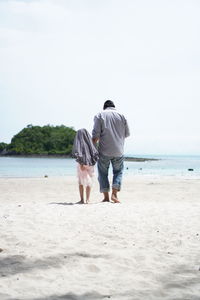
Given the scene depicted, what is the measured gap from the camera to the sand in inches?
156

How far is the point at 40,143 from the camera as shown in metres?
140

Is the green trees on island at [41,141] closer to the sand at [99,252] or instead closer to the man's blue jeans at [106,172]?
the man's blue jeans at [106,172]

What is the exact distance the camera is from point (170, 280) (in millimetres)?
4262

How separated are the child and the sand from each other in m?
1.27

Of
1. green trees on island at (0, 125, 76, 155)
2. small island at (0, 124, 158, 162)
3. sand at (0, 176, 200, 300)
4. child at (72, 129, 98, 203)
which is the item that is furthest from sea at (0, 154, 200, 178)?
green trees on island at (0, 125, 76, 155)

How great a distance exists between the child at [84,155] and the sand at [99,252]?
127 cm

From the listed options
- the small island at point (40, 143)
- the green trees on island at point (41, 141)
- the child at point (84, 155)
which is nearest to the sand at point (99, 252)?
the child at point (84, 155)

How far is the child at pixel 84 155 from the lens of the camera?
9.01 meters

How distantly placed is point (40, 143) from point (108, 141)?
434 ft

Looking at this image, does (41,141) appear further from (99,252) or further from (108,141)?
(99,252)

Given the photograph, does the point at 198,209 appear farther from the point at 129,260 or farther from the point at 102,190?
the point at 129,260

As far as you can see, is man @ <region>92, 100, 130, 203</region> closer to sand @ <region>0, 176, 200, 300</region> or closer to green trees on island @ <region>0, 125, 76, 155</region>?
sand @ <region>0, 176, 200, 300</region>

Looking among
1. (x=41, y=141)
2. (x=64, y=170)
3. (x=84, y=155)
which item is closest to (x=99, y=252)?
(x=84, y=155)

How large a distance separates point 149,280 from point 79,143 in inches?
202
